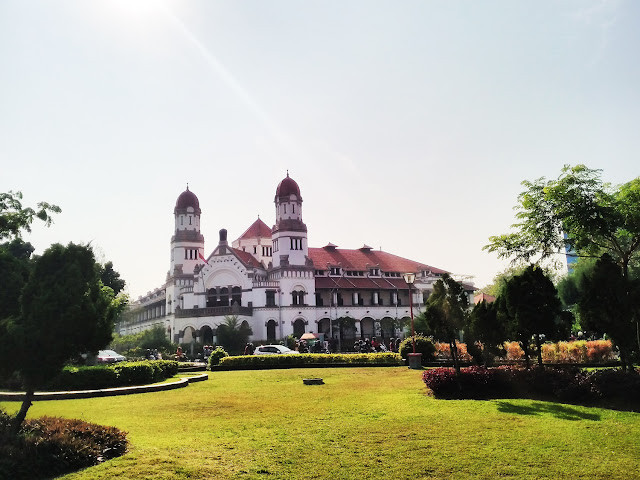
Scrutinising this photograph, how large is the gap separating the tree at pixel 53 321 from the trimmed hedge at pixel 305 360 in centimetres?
1812

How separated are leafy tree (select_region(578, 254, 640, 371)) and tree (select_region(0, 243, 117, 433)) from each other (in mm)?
12262

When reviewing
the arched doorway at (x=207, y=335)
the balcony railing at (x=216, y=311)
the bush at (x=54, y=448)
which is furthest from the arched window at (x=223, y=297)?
the bush at (x=54, y=448)

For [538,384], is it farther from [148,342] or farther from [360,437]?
[148,342]

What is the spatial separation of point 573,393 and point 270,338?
41.5 m

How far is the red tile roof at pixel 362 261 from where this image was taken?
5919 centimetres

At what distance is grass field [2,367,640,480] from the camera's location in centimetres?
713

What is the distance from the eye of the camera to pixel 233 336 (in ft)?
157

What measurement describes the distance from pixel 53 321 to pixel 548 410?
9883 mm

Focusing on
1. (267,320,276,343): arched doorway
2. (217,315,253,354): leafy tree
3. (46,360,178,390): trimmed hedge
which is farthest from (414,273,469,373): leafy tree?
(267,320,276,343): arched doorway

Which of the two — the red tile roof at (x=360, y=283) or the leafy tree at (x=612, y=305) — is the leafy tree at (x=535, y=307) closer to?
the leafy tree at (x=612, y=305)

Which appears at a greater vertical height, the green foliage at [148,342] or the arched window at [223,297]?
the arched window at [223,297]

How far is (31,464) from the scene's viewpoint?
7.07 metres

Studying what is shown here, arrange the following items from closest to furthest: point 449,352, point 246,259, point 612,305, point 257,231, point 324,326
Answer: point 612,305
point 449,352
point 324,326
point 246,259
point 257,231

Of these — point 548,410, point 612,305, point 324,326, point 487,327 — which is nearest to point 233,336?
point 324,326
